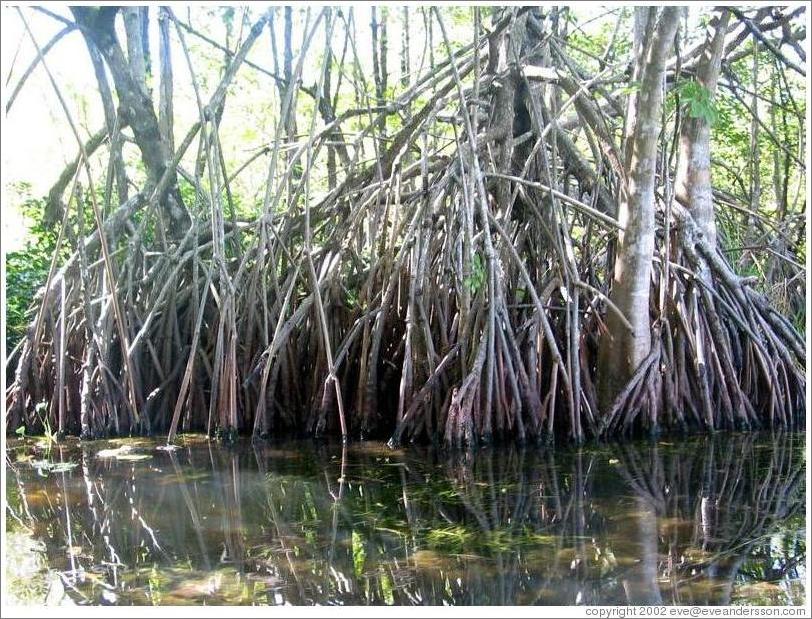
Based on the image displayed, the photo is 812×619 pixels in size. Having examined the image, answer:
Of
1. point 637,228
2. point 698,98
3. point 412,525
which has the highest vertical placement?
point 698,98

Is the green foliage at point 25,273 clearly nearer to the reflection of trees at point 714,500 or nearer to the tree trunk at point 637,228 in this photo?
the tree trunk at point 637,228

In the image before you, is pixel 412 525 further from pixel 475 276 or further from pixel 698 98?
pixel 698 98

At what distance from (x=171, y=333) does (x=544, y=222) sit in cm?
253

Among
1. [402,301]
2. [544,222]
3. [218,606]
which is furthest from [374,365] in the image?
[218,606]

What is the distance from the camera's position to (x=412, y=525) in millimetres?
3607

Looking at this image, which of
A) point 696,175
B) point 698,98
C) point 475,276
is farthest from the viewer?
point 696,175

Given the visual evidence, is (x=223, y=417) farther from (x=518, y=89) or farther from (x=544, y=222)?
(x=518, y=89)

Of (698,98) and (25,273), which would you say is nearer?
(698,98)

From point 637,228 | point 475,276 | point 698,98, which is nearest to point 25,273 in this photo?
point 475,276

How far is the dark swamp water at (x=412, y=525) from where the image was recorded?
2920 mm

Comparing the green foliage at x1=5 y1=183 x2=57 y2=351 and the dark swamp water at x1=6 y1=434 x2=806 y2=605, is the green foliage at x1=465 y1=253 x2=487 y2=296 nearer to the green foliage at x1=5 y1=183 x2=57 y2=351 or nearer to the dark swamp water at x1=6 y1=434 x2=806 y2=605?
the dark swamp water at x1=6 y1=434 x2=806 y2=605

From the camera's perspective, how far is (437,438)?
519 centimetres

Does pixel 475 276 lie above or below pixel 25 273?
below

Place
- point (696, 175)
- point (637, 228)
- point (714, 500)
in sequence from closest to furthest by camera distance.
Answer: point (714, 500) → point (637, 228) → point (696, 175)
